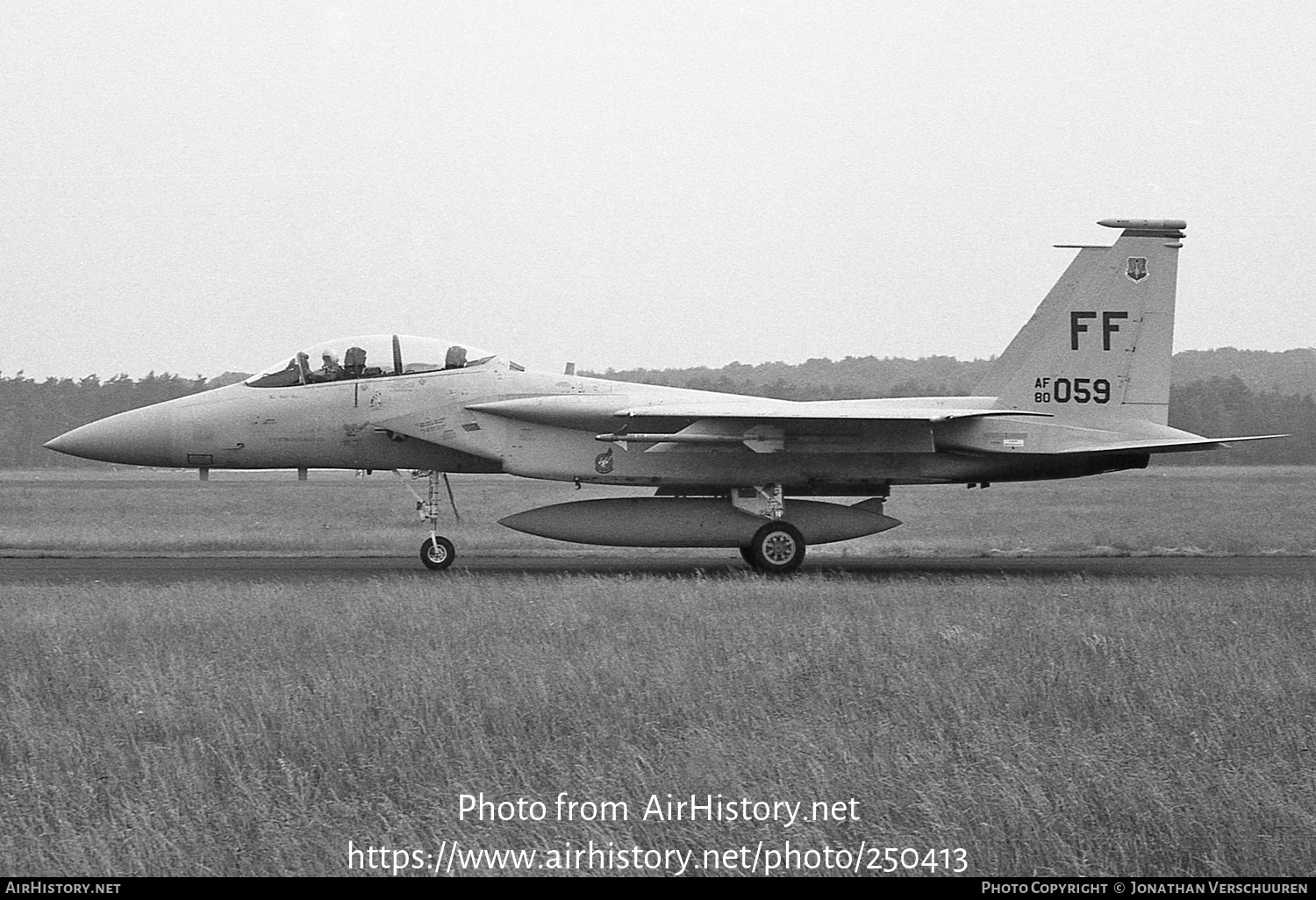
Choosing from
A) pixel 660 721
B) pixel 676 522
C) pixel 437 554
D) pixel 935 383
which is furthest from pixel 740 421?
pixel 935 383

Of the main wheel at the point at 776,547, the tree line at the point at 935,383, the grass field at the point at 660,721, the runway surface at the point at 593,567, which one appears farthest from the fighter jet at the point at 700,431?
the tree line at the point at 935,383

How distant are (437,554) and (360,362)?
245 cm

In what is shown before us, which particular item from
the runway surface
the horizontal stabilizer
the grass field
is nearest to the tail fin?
the horizontal stabilizer

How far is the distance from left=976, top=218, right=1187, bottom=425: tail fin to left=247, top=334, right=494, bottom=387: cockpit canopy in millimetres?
6893

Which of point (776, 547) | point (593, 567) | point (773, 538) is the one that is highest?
point (773, 538)

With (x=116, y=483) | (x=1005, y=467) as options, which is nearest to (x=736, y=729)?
(x=1005, y=467)

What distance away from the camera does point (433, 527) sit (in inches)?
591

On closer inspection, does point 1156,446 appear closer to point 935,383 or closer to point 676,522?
point 676,522

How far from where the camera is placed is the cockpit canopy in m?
14.9

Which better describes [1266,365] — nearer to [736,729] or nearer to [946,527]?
[946,527]

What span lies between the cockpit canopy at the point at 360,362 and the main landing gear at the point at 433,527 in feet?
4.03

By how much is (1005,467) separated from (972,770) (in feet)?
33.3

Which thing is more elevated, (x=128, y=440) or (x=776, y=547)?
(x=128, y=440)

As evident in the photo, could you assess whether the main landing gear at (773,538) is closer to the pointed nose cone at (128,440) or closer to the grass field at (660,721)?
the grass field at (660,721)
